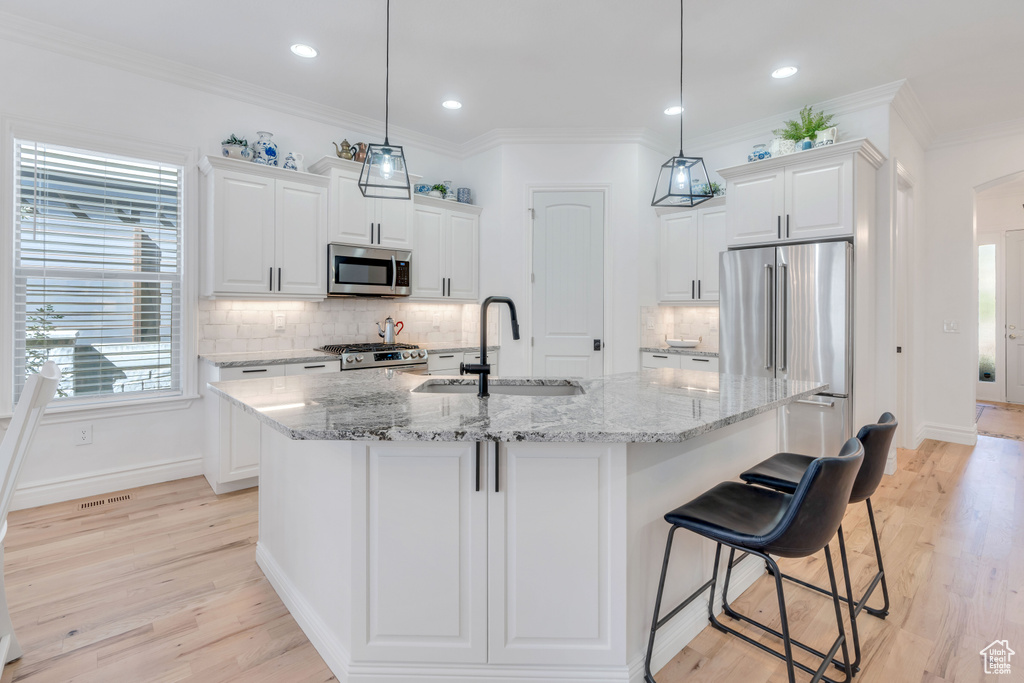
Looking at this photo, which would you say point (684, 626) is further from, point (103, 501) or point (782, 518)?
point (103, 501)

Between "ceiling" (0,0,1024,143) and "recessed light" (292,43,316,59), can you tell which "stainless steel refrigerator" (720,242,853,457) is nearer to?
"ceiling" (0,0,1024,143)

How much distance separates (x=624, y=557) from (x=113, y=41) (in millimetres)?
4182

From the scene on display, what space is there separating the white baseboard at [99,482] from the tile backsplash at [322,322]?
2.77 feet

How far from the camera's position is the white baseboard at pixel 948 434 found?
4.64 metres

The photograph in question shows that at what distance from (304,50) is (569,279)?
8.97 ft

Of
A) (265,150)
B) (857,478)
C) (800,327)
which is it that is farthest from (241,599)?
(800,327)

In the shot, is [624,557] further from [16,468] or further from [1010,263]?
[1010,263]

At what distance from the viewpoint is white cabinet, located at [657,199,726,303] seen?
4613 millimetres

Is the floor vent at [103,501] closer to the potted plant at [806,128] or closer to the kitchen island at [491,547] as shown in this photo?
the kitchen island at [491,547]

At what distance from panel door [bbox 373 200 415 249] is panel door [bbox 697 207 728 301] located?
262cm

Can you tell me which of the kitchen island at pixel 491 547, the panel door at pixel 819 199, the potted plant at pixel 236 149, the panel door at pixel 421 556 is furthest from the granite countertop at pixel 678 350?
the potted plant at pixel 236 149

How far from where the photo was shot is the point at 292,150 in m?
4.14

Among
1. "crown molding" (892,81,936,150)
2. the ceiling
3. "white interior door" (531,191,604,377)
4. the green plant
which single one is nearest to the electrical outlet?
the ceiling

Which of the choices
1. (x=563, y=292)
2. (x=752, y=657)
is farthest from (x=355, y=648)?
(x=563, y=292)
